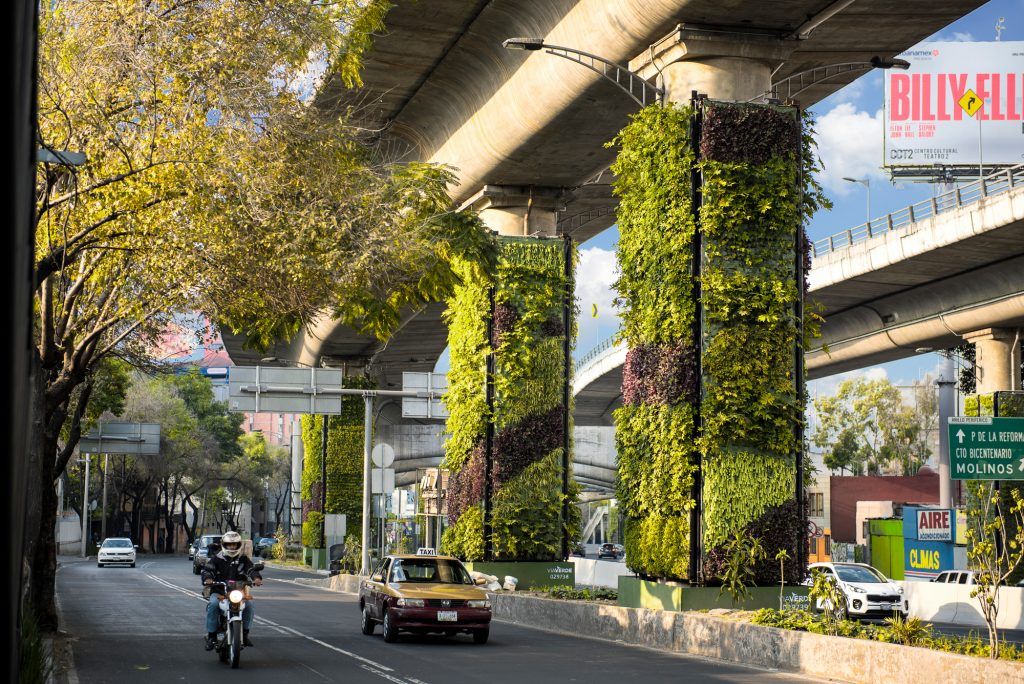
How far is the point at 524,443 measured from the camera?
3053 cm

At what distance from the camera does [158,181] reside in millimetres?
14414

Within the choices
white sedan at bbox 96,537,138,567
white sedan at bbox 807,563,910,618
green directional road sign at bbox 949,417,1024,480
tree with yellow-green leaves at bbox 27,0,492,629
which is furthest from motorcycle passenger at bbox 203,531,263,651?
white sedan at bbox 96,537,138,567

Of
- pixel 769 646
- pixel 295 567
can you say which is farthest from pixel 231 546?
pixel 295 567

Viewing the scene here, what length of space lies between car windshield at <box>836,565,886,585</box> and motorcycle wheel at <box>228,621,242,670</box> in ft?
66.6

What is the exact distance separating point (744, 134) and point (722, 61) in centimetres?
136

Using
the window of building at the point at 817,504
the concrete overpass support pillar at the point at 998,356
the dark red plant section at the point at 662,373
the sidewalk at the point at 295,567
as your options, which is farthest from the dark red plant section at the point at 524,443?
the window of building at the point at 817,504

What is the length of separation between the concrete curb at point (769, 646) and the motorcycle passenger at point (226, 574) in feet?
20.9

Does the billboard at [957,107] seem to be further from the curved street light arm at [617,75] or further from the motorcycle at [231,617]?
the motorcycle at [231,617]

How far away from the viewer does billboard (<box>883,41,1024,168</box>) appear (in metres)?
70.6

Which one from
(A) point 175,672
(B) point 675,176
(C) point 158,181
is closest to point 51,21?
(C) point 158,181

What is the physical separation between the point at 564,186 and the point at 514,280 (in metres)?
3.09

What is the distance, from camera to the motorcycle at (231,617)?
634 inches

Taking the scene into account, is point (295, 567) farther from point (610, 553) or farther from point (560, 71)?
point (560, 71)

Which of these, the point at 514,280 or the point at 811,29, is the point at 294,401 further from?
the point at 811,29
